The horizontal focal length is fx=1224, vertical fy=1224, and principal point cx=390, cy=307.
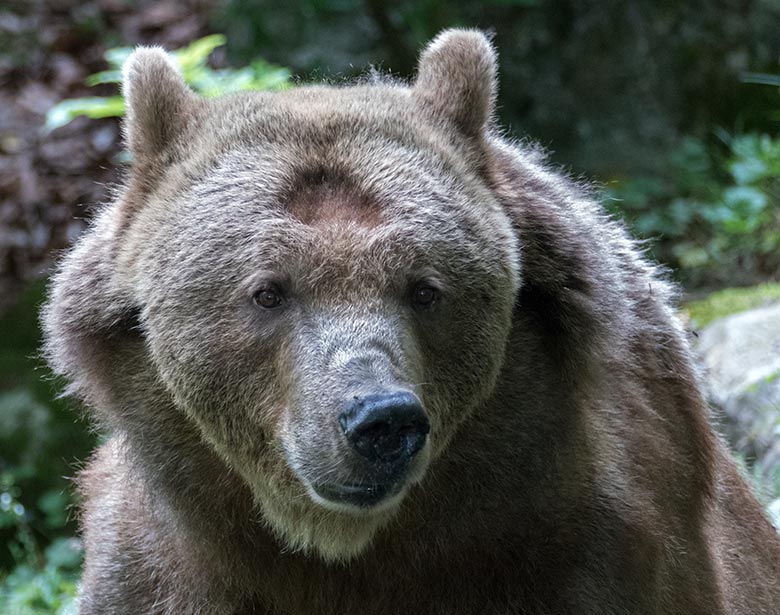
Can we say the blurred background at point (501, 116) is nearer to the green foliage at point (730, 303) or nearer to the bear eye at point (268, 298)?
the green foliage at point (730, 303)

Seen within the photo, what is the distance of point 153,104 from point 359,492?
5.29 ft

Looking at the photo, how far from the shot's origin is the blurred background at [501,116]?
974cm

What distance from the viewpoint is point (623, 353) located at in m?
4.81

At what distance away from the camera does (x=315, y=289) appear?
385cm

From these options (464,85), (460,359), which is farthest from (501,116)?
(460,359)

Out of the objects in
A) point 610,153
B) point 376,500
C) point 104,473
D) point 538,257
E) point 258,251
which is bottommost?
point 610,153

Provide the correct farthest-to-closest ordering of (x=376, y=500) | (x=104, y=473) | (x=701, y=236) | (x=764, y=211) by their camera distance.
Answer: (x=701, y=236)
(x=764, y=211)
(x=104, y=473)
(x=376, y=500)

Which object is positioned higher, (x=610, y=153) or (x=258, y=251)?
(x=258, y=251)

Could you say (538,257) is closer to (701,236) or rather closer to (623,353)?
(623,353)

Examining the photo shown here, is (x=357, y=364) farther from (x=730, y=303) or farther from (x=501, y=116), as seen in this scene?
(x=501, y=116)

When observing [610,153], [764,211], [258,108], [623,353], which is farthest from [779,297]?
[258,108]

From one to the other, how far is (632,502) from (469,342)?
3.22ft

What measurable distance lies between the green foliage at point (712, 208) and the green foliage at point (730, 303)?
4.47ft

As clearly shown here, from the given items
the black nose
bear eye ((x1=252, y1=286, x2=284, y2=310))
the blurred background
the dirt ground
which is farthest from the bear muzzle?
the dirt ground
